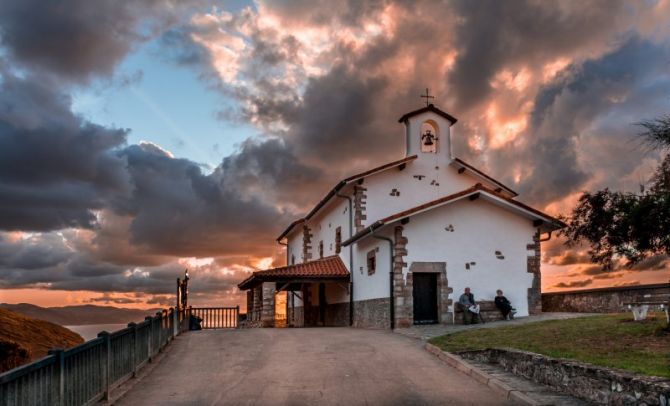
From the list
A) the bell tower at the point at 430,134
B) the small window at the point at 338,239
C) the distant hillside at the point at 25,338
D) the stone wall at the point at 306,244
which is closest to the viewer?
the distant hillside at the point at 25,338

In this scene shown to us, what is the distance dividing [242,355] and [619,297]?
13717 mm

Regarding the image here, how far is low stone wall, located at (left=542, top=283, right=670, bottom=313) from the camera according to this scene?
19.6 meters

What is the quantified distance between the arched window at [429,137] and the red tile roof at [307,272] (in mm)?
6751

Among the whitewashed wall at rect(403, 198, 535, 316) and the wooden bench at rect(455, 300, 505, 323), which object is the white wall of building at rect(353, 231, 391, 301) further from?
the wooden bench at rect(455, 300, 505, 323)

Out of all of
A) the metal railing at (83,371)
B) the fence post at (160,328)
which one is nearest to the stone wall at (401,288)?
the fence post at (160,328)

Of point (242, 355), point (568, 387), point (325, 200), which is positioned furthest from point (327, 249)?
point (568, 387)

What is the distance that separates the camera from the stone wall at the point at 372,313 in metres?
23.0

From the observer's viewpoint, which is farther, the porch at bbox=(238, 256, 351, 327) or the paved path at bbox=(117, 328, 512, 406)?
the porch at bbox=(238, 256, 351, 327)

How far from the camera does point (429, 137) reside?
28.3 meters

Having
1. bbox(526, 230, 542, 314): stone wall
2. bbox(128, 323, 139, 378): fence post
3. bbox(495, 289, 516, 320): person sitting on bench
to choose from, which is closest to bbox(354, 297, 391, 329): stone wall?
bbox(495, 289, 516, 320): person sitting on bench

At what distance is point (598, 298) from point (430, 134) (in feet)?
33.6

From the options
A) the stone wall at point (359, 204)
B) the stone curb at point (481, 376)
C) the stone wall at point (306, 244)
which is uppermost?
the stone wall at point (359, 204)

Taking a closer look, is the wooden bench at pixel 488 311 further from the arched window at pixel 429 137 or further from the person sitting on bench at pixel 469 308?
the arched window at pixel 429 137

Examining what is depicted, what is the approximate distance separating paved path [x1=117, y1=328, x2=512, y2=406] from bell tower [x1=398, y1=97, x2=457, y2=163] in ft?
40.0
